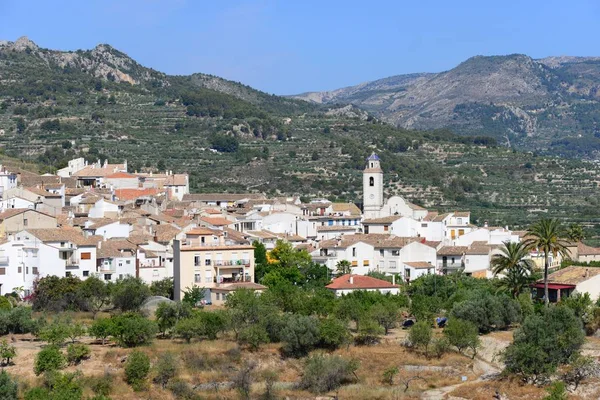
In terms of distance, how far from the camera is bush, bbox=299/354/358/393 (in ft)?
153

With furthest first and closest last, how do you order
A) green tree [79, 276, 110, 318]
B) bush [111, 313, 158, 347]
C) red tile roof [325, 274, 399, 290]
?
red tile roof [325, 274, 399, 290] < green tree [79, 276, 110, 318] < bush [111, 313, 158, 347]

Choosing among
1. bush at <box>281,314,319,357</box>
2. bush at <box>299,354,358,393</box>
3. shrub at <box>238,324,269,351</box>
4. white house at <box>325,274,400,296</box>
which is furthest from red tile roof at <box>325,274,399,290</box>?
bush at <box>299,354,358,393</box>

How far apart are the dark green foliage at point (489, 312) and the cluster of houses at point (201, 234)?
5425 mm

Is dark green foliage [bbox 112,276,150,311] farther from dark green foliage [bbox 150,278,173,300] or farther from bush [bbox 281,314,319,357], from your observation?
bush [bbox 281,314,319,357]

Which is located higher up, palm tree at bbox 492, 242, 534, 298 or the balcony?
the balcony

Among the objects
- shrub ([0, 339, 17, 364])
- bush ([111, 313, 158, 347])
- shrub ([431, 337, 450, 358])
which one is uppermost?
bush ([111, 313, 158, 347])

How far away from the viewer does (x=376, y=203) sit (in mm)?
88750

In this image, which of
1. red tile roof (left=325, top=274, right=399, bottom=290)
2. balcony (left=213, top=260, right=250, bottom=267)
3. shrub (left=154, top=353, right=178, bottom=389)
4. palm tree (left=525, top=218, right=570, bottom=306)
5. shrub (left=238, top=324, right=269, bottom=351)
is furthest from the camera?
red tile roof (left=325, top=274, right=399, bottom=290)

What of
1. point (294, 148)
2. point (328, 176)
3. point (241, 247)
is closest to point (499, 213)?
point (328, 176)

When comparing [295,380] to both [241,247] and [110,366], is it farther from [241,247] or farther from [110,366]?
[241,247]

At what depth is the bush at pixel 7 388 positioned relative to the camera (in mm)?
42344

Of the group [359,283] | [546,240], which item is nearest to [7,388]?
[359,283]

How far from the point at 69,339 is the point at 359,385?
12.5m

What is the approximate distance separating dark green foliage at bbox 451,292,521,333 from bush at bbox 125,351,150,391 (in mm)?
14166
